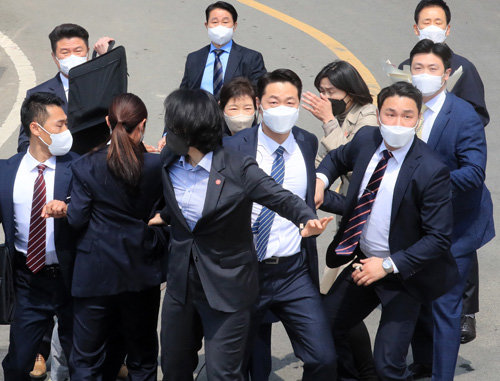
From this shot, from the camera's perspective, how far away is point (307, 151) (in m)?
5.95

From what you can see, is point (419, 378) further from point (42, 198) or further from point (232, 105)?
point (42, 198)

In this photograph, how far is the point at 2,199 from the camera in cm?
588

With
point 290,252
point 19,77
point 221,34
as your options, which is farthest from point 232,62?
point 19,77

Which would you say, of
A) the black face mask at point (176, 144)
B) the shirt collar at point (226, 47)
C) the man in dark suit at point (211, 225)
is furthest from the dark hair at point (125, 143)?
the shirt collar at point (226, 47)

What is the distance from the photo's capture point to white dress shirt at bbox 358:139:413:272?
5738 millimetres

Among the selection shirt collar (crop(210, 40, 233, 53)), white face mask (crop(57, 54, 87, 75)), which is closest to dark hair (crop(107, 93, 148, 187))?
white face mask (crop(57, 54, 87, 75))

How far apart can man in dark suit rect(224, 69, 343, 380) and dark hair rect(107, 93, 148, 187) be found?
2.26 ft

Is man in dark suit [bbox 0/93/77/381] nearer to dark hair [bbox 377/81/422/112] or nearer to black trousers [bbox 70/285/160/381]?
black trousers [bbox 70/285/160/381]

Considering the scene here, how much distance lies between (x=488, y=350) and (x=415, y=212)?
201 cm

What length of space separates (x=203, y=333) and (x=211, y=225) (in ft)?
2.49

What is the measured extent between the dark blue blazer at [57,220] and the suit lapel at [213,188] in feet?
3.53

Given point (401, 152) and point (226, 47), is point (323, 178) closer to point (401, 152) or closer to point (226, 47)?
point (401, 152)

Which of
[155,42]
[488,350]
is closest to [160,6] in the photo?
[155,42]

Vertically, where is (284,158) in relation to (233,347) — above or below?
above
